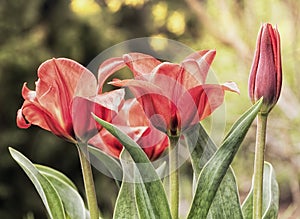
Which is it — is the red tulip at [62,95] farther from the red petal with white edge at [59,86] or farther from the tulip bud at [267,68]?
the tulip bud at [267,68]

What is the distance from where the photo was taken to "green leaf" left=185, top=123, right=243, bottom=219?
526 mm

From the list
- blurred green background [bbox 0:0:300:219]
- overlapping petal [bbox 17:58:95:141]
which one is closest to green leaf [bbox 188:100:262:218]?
overlapping petal [bbox 17:58:95:141]

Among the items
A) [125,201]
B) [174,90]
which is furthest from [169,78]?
[125,201]

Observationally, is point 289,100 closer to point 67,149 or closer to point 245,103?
point 245,103

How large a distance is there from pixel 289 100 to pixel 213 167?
67.2 inches

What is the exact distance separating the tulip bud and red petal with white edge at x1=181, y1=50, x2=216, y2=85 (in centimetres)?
4

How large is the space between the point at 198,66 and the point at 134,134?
8 centimetres

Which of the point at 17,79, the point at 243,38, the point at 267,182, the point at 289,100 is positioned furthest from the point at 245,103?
the point at 267,182

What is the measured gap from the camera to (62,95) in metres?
0.51

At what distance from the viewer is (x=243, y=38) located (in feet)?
7.88

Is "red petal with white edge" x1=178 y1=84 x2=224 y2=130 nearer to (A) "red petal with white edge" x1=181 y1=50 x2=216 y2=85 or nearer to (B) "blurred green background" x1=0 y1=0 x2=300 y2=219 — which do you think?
(A) "red petal with white edge" x1=181 y1=50 x2=216 y2=85

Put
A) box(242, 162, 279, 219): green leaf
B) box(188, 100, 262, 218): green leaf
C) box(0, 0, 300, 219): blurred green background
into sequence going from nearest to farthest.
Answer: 1. box(188, 100, 262, 218): green leaf
2. box(242, 162, 279, 219): green leaf
3. box(0, 0, 300, 219): blurred green background

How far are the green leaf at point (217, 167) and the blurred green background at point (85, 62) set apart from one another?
153cm

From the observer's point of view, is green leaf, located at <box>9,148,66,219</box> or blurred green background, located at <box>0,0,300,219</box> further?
blurred green background, located at <box>0,0,300,219</box>
